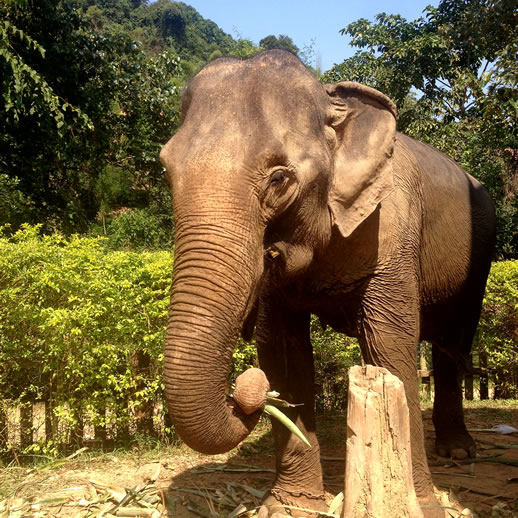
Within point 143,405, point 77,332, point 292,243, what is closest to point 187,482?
point 143,405

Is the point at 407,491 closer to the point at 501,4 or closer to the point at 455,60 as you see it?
the point at 501,4

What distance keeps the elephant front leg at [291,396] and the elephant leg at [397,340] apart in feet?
1.97

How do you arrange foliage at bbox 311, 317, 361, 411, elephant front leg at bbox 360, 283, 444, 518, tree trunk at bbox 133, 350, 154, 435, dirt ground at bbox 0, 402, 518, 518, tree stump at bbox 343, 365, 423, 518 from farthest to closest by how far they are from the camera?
1. foliage at bbox 311, 317, 361, 411
2. tree trunk at bbox 133, 350, 154, 435
3. dirt ground at bbox 0, 402, 518, 518
4. elephant front leg at bbox 360, 283, 444, 518
5. tree stump at bbox 343, 365, 423, 518

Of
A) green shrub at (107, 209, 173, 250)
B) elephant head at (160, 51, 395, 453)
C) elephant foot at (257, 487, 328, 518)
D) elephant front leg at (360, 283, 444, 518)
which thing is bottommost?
elephant foot at (257, 487, 328, 518)

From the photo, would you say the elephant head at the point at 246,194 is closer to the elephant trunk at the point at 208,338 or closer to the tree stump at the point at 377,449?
the elephant trunk at the point at 208,338

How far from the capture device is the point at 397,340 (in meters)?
3.57

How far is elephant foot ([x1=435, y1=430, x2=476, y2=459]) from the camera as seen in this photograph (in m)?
5.30

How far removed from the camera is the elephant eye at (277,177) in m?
2.80

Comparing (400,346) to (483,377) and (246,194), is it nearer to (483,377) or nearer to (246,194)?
(246,194)

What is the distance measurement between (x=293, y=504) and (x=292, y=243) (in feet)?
6.45

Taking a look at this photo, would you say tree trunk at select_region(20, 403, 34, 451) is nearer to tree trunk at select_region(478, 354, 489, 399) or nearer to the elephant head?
the elephant head

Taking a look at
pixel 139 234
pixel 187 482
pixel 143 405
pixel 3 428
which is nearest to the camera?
→ pixel 187 482

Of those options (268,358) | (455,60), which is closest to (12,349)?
(268,358)

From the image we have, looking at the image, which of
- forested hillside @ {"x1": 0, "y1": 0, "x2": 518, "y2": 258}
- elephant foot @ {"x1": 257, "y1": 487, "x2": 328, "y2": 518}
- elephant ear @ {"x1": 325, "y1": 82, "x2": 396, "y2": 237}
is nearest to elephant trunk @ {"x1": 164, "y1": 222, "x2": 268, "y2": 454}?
elephant ear @ {"x1": 325, "y1": 82, "x2": 396, "y2": 237}
